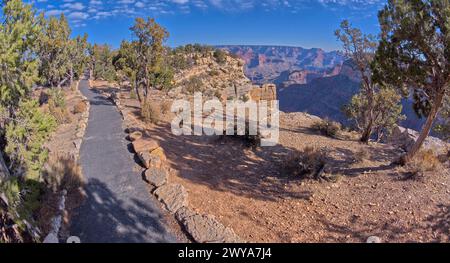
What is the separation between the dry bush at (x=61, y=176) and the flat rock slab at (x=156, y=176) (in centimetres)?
187


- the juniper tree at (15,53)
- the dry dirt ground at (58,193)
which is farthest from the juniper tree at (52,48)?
the juniper tree at (15,53)

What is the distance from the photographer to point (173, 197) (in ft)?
24.9

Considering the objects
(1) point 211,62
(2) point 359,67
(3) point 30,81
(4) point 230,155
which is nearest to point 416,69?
(2) point 359,67

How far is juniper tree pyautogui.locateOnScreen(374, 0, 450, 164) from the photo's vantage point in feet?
24.6

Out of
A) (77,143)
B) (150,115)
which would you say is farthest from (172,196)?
(150,115)

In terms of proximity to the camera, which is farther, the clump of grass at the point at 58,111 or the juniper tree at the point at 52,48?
the juniper tree at the point at 52,48

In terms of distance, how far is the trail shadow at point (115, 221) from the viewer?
6254 mm

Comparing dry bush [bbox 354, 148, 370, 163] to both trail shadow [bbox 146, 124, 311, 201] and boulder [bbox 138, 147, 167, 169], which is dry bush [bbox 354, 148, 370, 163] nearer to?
trail shadow [bbox 146, 124, 311, 201]

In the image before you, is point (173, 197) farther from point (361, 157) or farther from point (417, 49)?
point (417, 49)

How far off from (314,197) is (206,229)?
3.15 meters

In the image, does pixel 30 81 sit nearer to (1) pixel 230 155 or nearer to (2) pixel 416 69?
(1) pixel 230 155

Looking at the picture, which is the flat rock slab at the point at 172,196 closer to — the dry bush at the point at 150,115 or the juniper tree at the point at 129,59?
the dry bush at the point at 150,115

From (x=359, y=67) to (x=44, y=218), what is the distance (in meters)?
12.9
